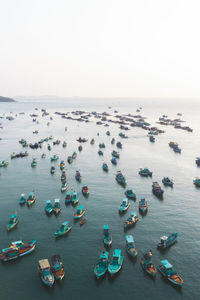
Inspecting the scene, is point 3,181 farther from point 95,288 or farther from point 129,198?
point 95,288

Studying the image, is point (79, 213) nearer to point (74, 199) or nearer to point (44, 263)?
point (74, 199)

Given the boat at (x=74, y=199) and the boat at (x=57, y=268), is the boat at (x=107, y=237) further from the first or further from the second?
the boat at (x=74, y=199)

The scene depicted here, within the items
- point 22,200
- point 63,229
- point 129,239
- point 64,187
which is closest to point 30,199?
point 22,200

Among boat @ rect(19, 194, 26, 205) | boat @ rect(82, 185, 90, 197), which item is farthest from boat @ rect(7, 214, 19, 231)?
boat @ rect(82, 185, 90, 197)

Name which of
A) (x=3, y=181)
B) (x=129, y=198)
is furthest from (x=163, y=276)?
(x=3, y=181)

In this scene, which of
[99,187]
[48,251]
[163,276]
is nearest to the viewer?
[163,276]

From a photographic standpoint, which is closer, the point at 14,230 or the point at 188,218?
the point at 14,230

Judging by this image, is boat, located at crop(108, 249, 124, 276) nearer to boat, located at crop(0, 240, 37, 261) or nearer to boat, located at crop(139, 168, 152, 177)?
boat, located at crop(0, 240, 37, 261)
